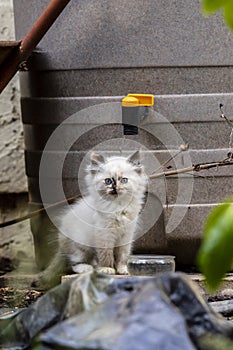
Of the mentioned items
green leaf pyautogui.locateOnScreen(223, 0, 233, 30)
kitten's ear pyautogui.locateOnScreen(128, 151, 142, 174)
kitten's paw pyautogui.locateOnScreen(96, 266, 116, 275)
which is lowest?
kitten's paw pyautogui.locateOnScreen(96, 266, 116, 275)

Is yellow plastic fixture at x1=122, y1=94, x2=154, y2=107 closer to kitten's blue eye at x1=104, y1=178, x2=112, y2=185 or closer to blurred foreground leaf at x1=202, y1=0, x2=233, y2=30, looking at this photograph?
kitten's blue eye at x1=104, y1=178, x2=112, y2=185

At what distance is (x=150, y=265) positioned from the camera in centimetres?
210

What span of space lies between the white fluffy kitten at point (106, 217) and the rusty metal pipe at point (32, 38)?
386mm

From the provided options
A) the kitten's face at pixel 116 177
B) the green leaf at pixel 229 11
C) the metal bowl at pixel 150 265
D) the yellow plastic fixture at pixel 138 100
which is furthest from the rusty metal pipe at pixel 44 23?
the green leaf at pixel 229 11

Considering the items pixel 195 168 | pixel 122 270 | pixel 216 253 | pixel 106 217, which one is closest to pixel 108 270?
pixel 122 270

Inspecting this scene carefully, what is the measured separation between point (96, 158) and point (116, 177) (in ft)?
0.31

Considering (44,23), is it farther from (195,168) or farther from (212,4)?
(212,4)

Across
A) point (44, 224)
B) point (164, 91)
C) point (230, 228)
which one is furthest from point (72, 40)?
point (230, 228)

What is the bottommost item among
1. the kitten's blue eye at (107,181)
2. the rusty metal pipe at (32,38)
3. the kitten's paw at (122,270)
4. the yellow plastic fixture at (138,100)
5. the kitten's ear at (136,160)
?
the kitten's paw at (122,270)

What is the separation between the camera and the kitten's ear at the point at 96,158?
7.55ft

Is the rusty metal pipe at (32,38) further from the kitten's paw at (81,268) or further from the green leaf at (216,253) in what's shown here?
the green leaf at (216,253)

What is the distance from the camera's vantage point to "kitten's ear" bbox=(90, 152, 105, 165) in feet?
7.55

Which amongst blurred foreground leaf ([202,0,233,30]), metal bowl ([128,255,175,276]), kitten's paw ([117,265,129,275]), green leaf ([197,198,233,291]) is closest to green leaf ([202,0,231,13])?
blurred foreground leaf ([202,0,233,30])

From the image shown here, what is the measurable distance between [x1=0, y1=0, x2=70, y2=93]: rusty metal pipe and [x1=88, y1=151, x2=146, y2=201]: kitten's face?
0.40m
